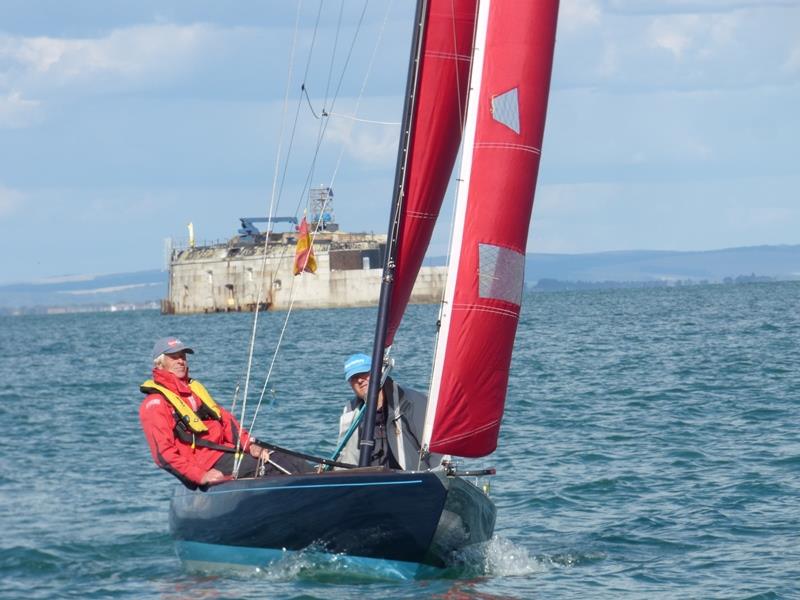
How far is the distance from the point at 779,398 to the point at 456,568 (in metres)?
13.7

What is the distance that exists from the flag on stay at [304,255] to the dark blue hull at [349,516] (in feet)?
9.64

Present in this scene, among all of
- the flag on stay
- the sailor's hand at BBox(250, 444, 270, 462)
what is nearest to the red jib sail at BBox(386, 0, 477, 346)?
the sailor's hand at BBox(250, 444, 270, 462)

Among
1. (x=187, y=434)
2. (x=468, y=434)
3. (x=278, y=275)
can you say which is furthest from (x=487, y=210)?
(x=278, y=275)

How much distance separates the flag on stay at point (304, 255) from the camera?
13.7 m

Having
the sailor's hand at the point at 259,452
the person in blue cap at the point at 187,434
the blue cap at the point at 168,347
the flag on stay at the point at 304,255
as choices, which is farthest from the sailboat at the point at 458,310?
the flag on stay at the point at 304,255

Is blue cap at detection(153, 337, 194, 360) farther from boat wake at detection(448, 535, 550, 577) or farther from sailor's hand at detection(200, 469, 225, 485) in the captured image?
boat wake at detection(448, 535, 550, 577)

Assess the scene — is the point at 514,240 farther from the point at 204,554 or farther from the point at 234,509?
the point at 204,554

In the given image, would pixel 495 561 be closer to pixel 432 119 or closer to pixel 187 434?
pixel 187 434

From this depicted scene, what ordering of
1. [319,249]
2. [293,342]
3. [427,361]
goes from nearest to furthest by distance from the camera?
1. [427,361]
2. [293,342]
3. [319,249]

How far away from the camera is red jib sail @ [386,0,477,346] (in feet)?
36.1

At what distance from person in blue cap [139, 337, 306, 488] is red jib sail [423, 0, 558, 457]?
6.16ft

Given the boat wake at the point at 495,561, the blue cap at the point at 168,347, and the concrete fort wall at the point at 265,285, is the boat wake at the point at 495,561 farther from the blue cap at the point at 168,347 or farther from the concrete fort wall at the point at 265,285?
the concrete fort wall at the point at 265,285

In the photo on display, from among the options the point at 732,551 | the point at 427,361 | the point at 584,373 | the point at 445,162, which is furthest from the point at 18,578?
the point at 427,361

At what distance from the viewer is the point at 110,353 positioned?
182ft
